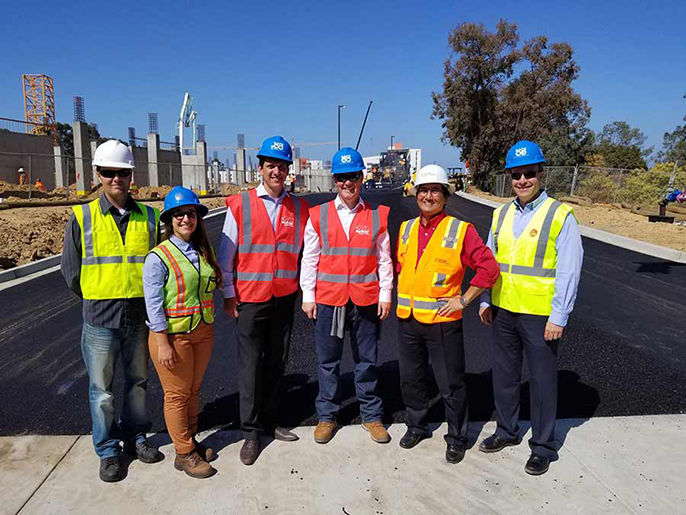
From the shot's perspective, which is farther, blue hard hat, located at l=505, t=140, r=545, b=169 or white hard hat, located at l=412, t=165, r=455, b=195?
white hard hat, located at l=412, t=165, r=455, b=195

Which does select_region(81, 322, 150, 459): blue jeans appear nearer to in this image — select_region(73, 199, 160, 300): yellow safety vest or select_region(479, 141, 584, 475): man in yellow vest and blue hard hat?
select_region(73, 199, 160, 300): yellow safety vest

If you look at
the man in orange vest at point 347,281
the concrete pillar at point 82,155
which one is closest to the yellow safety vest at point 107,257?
the man in orange vest at point 347,281

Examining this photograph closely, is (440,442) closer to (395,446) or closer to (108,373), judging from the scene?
(395,446)

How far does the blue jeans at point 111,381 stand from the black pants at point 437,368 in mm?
1830

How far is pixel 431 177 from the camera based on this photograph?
327 cm

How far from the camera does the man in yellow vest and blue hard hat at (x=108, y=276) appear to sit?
3.03 metres

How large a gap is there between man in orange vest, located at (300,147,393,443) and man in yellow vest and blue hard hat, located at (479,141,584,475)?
82cm

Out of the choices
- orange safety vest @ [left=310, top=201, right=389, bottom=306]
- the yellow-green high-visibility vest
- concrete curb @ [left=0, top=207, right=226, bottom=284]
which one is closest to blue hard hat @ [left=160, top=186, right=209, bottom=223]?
the yellow-green high-visibility vest

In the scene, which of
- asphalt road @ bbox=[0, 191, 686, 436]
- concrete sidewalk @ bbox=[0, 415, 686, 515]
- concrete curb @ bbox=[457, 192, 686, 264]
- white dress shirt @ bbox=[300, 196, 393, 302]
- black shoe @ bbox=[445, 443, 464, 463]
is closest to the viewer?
concrete sidewalk @ bbox=[0, 415, 686, 515]

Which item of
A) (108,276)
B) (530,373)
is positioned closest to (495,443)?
(530,373)

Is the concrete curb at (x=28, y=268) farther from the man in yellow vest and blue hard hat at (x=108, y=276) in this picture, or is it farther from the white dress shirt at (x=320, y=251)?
the white dress shirt at (x=320, y=251)

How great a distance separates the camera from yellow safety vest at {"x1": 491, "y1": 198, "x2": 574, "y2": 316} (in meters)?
3.14

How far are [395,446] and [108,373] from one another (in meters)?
2.03

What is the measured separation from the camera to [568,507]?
281 cm
